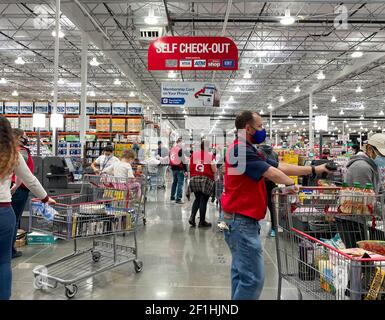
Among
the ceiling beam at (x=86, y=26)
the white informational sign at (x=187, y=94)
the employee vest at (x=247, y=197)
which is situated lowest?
the employee vest at (x=247, y=197)

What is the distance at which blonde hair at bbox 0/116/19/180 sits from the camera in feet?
8.30

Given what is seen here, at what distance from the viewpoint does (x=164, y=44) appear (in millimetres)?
8336

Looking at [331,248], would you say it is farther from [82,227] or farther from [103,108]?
[103,108]

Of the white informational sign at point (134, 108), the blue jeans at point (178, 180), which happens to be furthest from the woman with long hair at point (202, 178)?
the white informational sign at point (134, 108)

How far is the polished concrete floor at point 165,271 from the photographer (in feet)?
12.2

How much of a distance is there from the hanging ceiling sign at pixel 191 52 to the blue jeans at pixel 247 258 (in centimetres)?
611

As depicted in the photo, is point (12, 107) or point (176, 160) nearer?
point (176, 160)

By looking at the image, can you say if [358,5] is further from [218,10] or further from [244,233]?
[244,233]

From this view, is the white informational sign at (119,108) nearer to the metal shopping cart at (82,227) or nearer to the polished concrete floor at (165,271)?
the polished concrete floor at (165,271)

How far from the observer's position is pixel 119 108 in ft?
52.1

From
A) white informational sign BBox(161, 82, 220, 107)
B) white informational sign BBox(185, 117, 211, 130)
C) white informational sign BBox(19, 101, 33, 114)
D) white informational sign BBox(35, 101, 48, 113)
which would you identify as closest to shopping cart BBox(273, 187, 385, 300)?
white informational sign BBox(161, 82, 220, 107)

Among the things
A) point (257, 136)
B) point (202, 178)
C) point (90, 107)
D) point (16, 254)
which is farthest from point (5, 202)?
point (90, 107)

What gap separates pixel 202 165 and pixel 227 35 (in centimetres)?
1070

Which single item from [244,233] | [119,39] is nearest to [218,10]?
[119,39]
